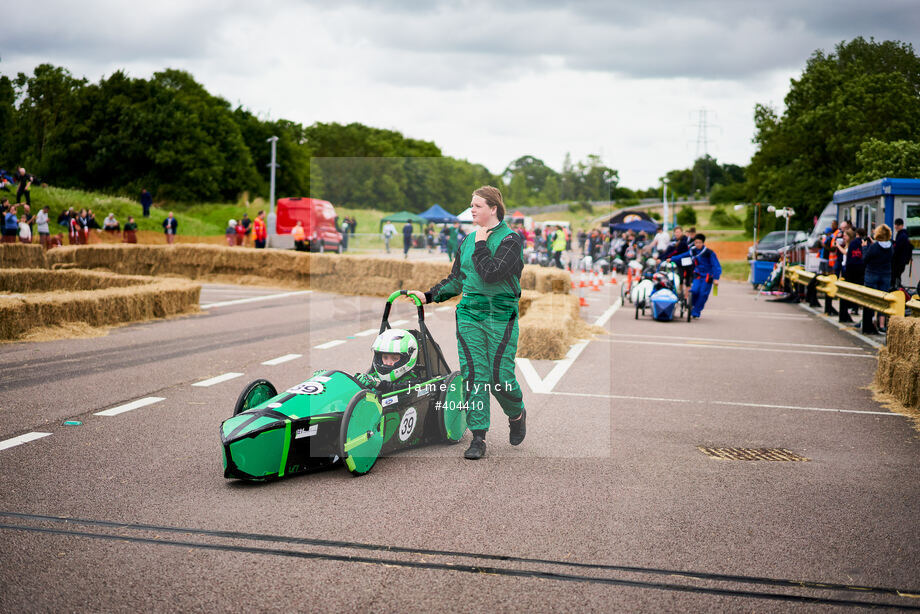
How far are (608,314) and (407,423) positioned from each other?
546 inches

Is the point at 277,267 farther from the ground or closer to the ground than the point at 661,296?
farther from the ground

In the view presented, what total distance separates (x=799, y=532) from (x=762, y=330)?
510 inches

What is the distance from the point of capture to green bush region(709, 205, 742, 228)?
93.6 m

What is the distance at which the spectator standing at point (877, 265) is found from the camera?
53.9ft

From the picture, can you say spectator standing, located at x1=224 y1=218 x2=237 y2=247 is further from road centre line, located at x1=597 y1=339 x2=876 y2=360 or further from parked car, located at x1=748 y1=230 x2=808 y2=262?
road centre line, located at x1=597 y1=339 x2=876 y2=360

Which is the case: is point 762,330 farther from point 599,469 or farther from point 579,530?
point 579,530

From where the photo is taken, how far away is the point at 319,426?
571 cm

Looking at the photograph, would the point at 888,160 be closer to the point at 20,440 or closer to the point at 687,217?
the point at 20,440

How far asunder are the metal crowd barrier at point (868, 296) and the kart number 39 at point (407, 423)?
7762 millimetres

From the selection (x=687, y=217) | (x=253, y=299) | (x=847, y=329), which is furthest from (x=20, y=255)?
A: (x=687, y=217)

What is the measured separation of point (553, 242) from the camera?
34719 millimetres

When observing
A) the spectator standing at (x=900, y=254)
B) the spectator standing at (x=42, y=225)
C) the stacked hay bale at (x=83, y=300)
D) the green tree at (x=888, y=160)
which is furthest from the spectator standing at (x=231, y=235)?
the green tree at (x=888, y=160)

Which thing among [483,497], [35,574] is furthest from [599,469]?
[35,574]

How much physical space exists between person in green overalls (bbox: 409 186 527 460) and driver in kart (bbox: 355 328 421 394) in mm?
365
